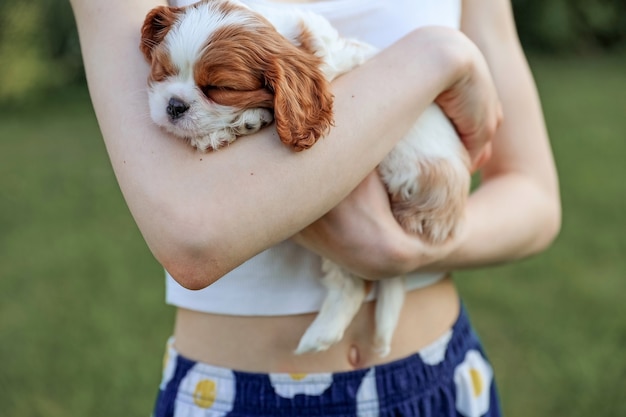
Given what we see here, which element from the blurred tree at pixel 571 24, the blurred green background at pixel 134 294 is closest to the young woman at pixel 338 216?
the blurred green background at pixel 134 294

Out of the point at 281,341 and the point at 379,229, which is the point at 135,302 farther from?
the point at 379,229

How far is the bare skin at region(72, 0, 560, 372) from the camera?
3.93 ft

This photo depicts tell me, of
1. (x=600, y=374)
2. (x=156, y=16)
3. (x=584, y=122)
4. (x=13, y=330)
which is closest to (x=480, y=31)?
(x=156, y=16)

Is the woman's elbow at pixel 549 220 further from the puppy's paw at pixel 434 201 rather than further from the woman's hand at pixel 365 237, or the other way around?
the woman's hand at pixel 365 237

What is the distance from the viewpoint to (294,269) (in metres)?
1.56

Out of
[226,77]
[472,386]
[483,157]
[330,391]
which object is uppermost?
[226,77]

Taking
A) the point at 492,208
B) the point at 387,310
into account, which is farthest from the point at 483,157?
the point at 387,310

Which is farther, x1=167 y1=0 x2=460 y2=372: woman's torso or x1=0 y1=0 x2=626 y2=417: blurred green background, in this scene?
x1=0 y1=0 x2=626 y2=417: blurred green background

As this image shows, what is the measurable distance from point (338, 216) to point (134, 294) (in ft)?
12.5

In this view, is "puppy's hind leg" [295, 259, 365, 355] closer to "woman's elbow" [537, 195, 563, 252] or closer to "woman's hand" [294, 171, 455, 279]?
"woman's hand" [294, 171, 455, 279]

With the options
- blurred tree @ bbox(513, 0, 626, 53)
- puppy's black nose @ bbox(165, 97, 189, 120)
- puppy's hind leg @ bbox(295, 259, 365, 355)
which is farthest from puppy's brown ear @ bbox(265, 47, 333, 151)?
blurred tree @ bbox(513, 0, 626, 53)

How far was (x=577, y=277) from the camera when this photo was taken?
5195 mm

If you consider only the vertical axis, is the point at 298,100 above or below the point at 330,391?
above

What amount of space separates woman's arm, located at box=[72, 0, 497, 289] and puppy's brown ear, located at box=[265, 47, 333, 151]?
0.03m
